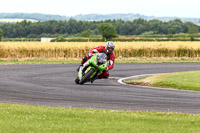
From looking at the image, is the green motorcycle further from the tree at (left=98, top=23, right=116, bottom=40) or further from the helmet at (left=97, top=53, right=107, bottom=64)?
the tree at (left=98, top=23, right=116, bottom=40)

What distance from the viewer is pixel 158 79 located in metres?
20.6

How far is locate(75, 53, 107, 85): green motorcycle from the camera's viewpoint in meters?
18.4

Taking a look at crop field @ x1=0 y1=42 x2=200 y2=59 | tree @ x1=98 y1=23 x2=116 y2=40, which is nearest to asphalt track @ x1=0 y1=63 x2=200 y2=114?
crop field @ x1=0 y1=42 x2=200 y2=59

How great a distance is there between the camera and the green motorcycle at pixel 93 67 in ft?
60.5

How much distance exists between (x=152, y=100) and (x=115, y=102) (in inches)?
50.8

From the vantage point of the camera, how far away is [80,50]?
42.1 m

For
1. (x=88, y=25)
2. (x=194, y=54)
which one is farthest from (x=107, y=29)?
(x=194, y=54)

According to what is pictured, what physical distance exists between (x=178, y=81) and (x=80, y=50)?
76.0ft

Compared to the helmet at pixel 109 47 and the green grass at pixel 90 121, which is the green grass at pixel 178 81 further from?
the green grass at pixel 90 121

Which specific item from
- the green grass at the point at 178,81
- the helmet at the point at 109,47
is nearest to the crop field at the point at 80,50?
the green grass at the point at 178,81

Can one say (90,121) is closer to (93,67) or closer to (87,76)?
(93,67)

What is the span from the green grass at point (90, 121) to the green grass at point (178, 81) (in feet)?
23.1

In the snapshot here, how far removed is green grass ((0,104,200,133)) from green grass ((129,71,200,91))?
704cm

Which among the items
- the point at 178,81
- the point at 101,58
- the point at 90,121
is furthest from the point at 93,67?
the point at 90,121
